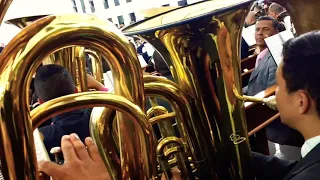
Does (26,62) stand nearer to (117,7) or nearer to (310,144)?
(310,144)

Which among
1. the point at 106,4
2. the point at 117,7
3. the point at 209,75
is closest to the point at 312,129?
the point at 209,75

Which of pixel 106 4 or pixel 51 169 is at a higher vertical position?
pixel 106 4

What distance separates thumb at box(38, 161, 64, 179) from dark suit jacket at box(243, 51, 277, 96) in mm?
1336

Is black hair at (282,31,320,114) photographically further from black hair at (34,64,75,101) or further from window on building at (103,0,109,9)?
window on building at (103,0,109,9)

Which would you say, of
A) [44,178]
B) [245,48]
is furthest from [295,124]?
[245,48]

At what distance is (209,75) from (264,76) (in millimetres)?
1056

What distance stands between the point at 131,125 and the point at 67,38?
0.19 metres

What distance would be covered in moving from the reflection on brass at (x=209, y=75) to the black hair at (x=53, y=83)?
428 mm

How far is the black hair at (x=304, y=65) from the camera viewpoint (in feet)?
2.73

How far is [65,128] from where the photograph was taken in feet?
3.90

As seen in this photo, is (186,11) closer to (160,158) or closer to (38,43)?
(160,158)

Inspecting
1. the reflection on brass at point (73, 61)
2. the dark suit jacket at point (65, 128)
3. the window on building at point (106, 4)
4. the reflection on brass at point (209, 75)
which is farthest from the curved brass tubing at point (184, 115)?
the window on building at point (106, 4)

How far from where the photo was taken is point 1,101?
45 centimetres

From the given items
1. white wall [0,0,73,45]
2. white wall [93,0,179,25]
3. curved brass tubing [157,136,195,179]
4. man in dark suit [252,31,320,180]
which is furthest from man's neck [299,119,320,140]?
white wall [93,0,179,25]
